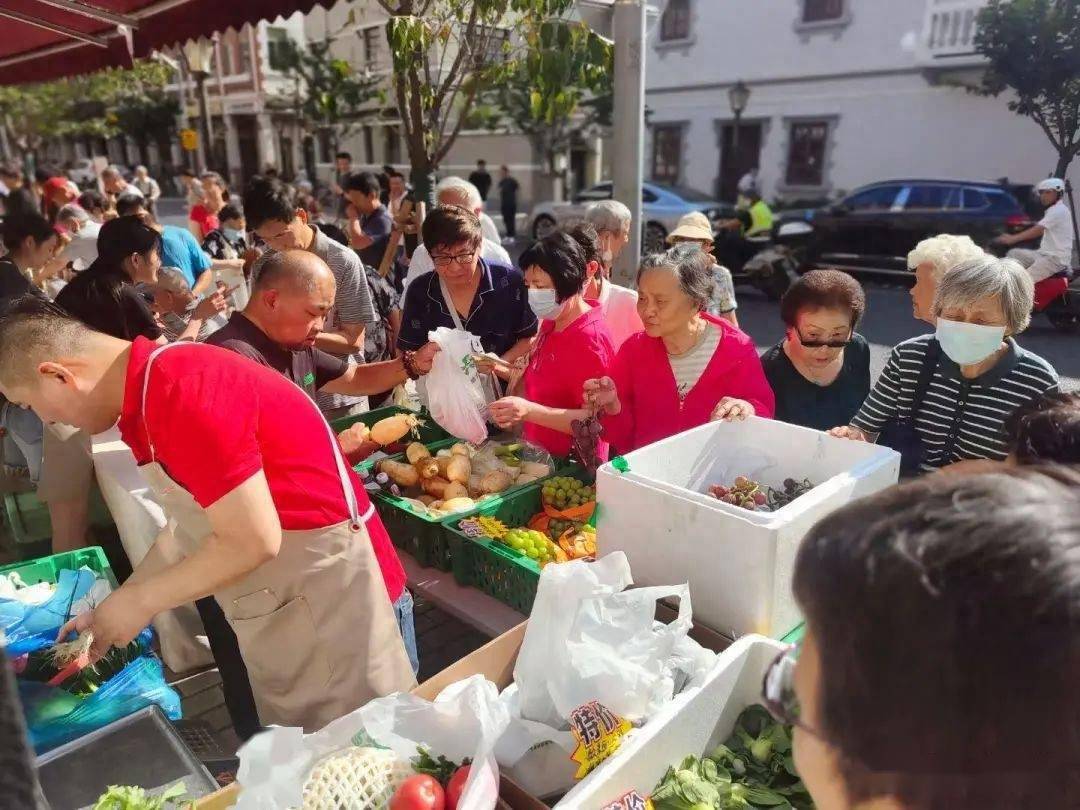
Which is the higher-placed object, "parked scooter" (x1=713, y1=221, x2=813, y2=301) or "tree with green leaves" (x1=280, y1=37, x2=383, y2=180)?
"tree with green leaves" (x1=280, y1=37, x2=383, y2=180)

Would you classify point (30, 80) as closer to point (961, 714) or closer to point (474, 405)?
point (474, 405)

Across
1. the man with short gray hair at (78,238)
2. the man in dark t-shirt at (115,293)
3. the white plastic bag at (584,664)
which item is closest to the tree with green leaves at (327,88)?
the man with short gray hair at (78,238)

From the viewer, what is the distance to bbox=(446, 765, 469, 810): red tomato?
1.34 metres

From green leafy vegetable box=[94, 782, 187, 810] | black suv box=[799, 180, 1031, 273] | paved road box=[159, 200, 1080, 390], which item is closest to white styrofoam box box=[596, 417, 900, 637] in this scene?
green leafy vegetable box=[94, 782, 187, 810]

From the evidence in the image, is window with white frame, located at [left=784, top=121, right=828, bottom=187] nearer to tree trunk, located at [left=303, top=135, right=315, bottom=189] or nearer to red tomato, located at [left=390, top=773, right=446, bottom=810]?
red tomato, located at [left=390, top=773, right=446, bottom=810]

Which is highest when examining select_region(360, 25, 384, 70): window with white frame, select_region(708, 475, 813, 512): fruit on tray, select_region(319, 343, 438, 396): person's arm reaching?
select_region(360, 25, 384, 70): window with white frame

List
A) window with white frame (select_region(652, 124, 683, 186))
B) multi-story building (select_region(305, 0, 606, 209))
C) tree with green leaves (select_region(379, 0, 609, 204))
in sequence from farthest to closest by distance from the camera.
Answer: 1. multi-story building (select_region(305, 0, 606, 209))
2. window with white frame (select_region(652, 124, 683, 186))
3. tree with green leaves (select_region(379, 0, 609, 204))

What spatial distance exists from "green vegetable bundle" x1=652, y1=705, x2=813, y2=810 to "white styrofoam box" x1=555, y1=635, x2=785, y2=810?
2cm

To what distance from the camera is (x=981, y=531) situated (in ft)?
2.17

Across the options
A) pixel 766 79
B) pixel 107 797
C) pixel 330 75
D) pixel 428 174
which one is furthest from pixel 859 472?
pixel 330 75

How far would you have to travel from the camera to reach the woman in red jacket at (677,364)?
8.45 ft

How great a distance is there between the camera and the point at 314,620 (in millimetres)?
1838

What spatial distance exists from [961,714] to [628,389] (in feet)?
7.10

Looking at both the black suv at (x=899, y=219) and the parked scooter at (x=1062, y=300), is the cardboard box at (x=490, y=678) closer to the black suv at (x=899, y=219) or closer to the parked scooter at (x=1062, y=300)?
the parked scooter at (x=1062, y=300)
